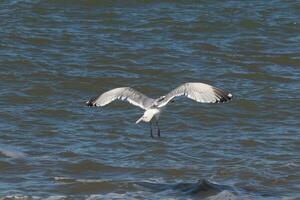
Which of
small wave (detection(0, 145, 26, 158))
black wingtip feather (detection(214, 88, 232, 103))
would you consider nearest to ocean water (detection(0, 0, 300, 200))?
small wave (detection(0, 145, 26, 158))

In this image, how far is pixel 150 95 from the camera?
14.3 meters

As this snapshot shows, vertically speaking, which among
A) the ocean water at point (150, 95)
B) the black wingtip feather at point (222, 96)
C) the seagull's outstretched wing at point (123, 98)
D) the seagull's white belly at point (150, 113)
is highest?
the black wingtip feather at point (222, 96)

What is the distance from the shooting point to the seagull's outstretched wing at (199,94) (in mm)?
9672

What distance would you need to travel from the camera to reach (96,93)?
14.3 m

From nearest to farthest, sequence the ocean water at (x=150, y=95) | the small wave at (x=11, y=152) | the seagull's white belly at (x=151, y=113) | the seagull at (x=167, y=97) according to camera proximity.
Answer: the seagull's white belly at (x=151, y=113), the seagull at (x=167, y=97), the ocean water at (x=150, y=95), the small wave at (x=11, y=152)

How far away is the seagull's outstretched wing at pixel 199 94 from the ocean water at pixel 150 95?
0.89 m

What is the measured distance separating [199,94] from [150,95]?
14.9 ft

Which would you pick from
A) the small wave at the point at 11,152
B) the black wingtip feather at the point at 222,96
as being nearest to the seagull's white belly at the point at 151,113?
the black wingtip feather at the point at 222,96

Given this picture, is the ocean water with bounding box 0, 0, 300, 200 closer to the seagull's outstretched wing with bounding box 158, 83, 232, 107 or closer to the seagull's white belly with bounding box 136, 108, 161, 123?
the seagull's white belly with bounding box 136, 108, 161, 123

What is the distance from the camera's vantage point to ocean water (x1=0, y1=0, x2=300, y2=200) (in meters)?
10.1

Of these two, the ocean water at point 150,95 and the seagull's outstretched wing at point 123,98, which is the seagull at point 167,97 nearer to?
the seagull's outstretched wing at point 123,98

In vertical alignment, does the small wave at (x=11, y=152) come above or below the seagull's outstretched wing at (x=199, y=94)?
below

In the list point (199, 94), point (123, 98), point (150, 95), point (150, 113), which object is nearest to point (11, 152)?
point (123, 98)

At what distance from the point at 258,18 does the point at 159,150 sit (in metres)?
8.41
